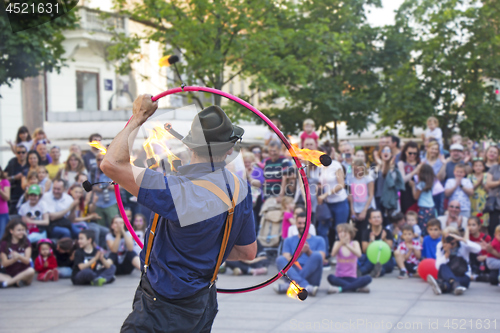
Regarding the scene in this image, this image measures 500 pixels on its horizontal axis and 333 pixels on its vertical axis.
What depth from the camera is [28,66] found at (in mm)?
9406

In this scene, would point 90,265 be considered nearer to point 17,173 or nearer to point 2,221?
point 2,221

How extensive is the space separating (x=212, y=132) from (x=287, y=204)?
17.0 ft

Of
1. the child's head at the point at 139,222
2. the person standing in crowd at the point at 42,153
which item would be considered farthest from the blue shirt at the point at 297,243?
the person standing in crowd at the point at 42,153

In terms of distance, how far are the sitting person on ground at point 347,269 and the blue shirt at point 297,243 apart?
216mm

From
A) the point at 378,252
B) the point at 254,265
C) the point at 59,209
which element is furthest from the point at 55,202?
the point at 378,252

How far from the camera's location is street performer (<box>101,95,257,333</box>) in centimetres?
263

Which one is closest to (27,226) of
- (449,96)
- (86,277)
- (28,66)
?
(86,277)

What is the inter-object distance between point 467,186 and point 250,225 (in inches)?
248

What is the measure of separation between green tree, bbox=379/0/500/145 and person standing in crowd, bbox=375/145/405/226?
703cm

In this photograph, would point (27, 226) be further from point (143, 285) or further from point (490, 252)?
point (490, 252)

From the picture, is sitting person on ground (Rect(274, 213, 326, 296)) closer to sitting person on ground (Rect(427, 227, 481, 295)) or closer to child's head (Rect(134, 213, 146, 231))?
sitting person on ground (Rect(427, 227, 481, 295))

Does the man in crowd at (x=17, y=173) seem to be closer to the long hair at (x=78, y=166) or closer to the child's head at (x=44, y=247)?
the long hair at (x=78, y=166)

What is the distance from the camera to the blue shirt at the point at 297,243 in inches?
267

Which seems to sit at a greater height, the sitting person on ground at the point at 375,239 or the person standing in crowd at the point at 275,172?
the person standing in crowd at the point at 275,172
